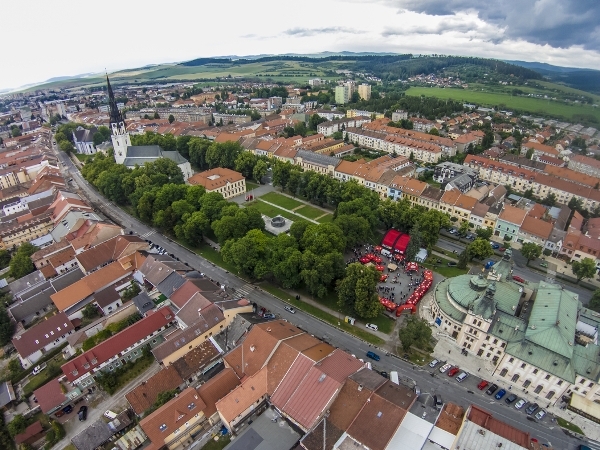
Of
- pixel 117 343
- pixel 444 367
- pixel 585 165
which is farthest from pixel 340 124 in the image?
pixel 117 343

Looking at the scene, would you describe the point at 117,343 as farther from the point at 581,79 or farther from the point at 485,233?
the point at 581,79

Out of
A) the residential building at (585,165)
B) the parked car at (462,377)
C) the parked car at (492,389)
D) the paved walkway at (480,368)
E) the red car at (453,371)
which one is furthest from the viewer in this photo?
the residential building at (585,165)

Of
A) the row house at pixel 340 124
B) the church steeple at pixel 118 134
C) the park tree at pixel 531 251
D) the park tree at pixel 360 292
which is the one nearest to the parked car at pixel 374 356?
the park tree at pixel 360 292

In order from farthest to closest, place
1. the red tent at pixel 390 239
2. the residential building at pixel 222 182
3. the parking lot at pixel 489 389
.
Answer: the residential building at pixel 222 182
the red tent at pixel 390 239
the parking lot at pixel 489 389

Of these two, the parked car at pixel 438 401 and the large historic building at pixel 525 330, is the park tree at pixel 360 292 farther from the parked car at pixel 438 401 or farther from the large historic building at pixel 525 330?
the parked car at pixel 438 401

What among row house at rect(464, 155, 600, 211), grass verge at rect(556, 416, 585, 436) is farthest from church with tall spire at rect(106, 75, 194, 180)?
grass verge at rect(556, 416, 585, 436)

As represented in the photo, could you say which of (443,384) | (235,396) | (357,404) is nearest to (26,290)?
(235,396)

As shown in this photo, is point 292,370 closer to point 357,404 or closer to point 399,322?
point 357,404
